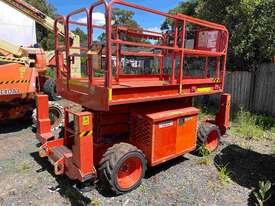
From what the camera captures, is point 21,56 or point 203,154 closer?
point 203,154

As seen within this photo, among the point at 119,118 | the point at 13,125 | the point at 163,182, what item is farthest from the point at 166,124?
the point at 13,125

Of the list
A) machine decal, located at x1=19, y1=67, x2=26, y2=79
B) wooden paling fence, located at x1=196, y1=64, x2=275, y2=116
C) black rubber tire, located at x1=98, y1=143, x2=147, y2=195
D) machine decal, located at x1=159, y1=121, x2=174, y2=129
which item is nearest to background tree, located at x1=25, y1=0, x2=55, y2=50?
wooden paling fence, located at x1=196, y1=64, x2=275, y2=116

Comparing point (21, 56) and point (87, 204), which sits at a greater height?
point (21, 56)

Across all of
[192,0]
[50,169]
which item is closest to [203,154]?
[50,169]

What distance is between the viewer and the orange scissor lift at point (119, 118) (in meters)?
3.71

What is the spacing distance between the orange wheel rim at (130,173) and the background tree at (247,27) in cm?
745

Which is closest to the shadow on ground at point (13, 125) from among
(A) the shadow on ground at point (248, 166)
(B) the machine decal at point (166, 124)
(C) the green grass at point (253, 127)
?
(B) the machine decal at point (166, 124)

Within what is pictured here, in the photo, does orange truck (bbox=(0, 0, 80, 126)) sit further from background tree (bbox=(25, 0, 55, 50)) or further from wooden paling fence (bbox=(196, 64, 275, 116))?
background tree (bbox=(25, 0, 55, 50))

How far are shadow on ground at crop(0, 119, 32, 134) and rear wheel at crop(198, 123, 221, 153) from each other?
5.11 metres

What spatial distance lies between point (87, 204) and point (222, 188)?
223cm

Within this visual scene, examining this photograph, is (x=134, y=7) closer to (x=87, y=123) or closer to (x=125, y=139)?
(x=87, y=123)

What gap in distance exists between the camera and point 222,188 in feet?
14.4

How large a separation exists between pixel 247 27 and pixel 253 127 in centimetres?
415

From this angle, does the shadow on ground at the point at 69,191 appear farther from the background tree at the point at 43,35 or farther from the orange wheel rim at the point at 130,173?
the background tree at the point at 43,35
